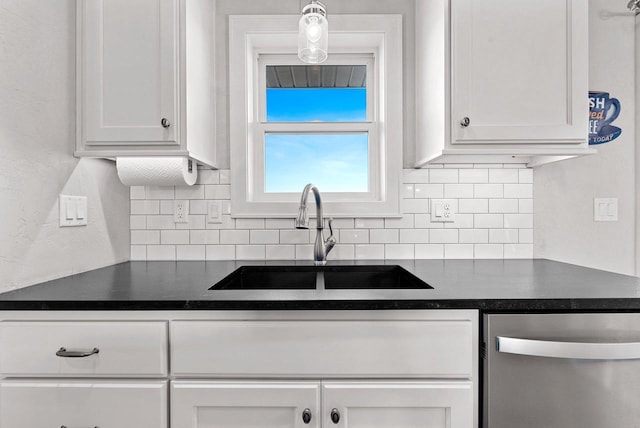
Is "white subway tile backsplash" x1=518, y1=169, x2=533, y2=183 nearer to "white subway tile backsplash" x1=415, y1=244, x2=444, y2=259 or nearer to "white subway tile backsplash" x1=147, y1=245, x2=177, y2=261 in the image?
"white subway tile backsplash" x1=415, y1=244, x2=444, y2=259

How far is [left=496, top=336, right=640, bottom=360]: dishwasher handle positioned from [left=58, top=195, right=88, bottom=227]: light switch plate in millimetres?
1590

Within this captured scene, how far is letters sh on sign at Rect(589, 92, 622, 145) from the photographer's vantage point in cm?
187

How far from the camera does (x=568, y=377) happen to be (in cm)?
111

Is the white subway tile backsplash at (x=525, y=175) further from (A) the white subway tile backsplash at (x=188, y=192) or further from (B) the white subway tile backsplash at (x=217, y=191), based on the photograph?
(A) the white subway tile backsplash at (x=188, y=192)

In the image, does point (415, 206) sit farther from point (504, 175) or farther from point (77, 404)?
point (77, 404)

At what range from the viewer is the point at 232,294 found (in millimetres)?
1182

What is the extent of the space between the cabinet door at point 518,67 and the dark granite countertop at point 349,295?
0.58 meters

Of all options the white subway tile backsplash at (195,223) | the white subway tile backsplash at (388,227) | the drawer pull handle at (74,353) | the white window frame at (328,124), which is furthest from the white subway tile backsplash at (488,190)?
the drawer pull handle at (74,353)

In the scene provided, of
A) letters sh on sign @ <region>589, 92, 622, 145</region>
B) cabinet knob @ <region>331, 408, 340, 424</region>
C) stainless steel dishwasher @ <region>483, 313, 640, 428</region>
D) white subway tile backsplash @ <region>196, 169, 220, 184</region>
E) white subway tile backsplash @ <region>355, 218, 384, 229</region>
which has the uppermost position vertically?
letters sh on sign @ <region>589, 92, 622, 145</region>

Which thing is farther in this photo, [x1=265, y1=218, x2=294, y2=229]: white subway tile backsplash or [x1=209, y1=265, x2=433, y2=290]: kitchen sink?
[x1=265, y1=218, x2=294, y2=229]: white subway tile backsplash

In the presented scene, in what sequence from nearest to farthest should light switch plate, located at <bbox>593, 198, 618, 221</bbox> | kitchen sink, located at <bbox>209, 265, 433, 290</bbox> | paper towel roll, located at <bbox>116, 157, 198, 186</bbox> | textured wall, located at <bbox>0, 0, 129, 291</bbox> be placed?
textured wall, located at <bbox>0, 0, 129, 291</bbox>, paper towel roll, located at <bbox>116, 157, 198, 186</bbox>, kitchen sink, located at <bbox>209, 265, 433, 290</bbox>, light switch plate, located at <bbox>593, 198, 618, 221</bbox>

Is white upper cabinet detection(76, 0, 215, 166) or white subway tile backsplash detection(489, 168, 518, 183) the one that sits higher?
white upper cabinet detection(76, 0, 215, 166)

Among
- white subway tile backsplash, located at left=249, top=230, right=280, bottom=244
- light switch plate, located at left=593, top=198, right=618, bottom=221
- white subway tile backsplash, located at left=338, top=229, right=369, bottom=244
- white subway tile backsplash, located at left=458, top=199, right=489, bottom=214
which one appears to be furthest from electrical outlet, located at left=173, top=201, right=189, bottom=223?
light switch plate, located at left=593, top=198, right=618, bottom=221

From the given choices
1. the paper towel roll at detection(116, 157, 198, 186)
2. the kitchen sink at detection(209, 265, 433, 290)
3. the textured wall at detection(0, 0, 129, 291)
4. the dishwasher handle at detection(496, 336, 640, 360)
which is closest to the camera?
the dishwasher handle at detection(496, 336, 640, 360)
